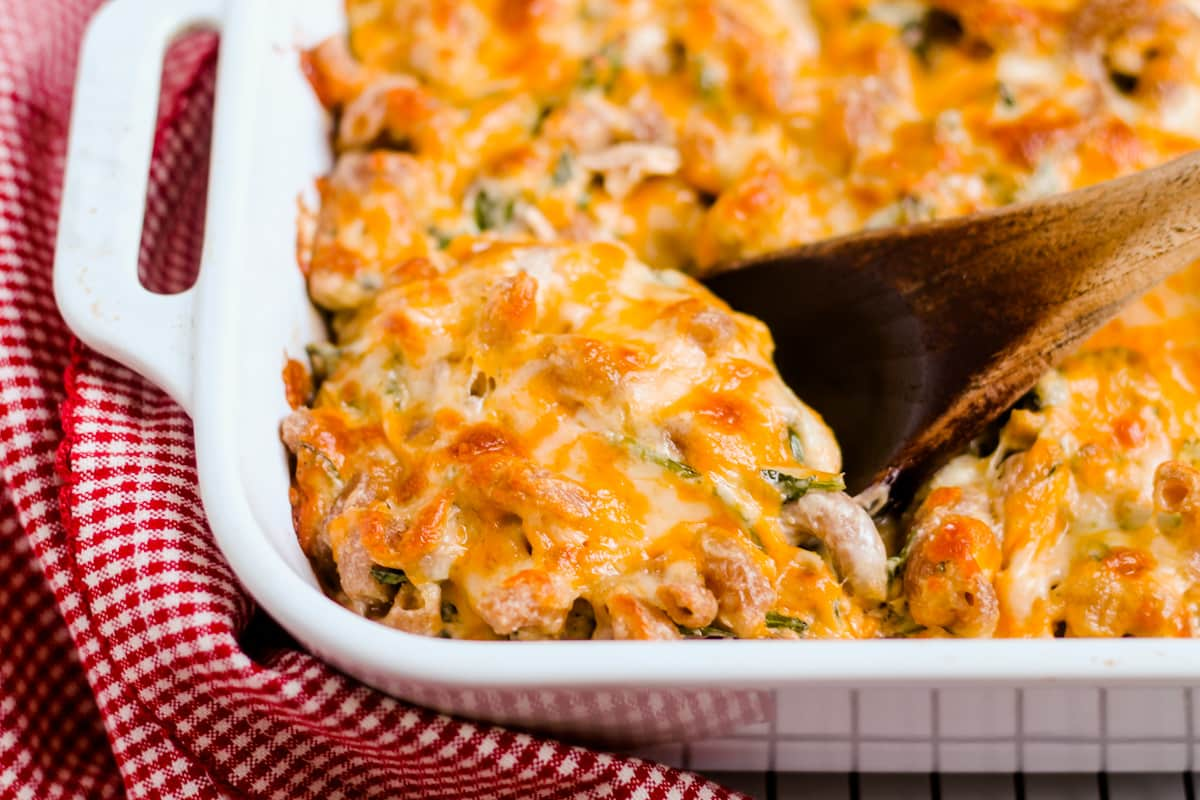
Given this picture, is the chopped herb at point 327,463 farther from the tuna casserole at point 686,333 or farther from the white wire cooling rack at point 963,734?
the white wire cooling rack at point 963,734

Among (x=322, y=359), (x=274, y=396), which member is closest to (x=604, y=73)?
(x=322, y=359)

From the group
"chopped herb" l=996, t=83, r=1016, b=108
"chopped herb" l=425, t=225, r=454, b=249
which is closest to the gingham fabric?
"chopped herb" l=425, t=225, r=454, b=249

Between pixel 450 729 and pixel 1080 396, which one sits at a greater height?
pixel 1080 396

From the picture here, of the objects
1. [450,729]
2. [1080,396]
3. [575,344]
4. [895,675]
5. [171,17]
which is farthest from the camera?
[171,17]

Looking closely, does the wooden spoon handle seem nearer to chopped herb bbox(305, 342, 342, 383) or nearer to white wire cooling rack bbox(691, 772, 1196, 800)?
white wire cooling rack bbox(691, 772, 1196, 800)

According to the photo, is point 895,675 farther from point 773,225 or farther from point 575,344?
point 773,225

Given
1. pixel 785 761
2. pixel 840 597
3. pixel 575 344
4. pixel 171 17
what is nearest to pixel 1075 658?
pixel 840 597

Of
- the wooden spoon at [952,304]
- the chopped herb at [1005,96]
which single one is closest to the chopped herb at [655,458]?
the wooden spoon at [952,304]
